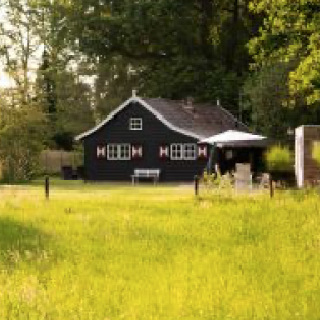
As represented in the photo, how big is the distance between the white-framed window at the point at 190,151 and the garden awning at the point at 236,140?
8.30ft

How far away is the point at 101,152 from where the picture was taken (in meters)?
49.5

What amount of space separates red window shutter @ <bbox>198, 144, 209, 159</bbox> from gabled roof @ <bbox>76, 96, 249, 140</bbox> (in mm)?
528

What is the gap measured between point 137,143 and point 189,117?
347cm

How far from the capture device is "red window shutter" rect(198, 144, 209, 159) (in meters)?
46.2

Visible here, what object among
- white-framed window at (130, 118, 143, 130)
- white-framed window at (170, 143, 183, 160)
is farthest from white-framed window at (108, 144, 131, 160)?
white-framed window at (170, 143, 183, 160)

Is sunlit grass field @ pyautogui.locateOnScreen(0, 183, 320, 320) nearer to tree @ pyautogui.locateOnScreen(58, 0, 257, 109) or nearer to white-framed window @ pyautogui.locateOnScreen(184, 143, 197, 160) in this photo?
white-framed window @ pyautogui.locateOnScreen(184, 143, 197, 160)

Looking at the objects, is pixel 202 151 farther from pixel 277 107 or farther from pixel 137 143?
pixel 277 107

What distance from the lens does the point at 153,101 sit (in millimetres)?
49375

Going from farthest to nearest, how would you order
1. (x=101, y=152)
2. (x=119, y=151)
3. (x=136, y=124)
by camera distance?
(x=101, y=152), (x=119, y=151), (x=136, y=124)

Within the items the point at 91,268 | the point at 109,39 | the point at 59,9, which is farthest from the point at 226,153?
the point at 91,268

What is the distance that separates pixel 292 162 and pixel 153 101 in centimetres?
1372

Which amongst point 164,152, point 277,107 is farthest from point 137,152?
point 277,107

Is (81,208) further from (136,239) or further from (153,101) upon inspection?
(153,101)

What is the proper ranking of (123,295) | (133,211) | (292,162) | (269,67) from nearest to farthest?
(123,295)
(133,211)
(292,162)
(269,67)
